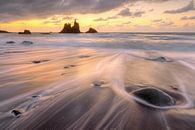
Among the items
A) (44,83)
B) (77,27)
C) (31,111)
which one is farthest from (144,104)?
(77,27)

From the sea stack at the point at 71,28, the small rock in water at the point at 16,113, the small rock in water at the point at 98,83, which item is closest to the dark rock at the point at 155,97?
the small rock in water at the point at 98,83

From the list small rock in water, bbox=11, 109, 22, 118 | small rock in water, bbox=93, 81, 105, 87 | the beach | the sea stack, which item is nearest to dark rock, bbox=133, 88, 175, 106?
the beach

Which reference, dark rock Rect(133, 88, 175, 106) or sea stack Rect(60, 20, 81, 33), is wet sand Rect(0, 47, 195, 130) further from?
sea stack Rect(60, 20, 81, 33)

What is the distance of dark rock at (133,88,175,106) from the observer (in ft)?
14.0

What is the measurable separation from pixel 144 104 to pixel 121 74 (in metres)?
2.81

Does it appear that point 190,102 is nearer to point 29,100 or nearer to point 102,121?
point 102,121

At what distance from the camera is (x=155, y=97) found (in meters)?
4.43

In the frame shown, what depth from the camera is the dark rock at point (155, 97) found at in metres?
4.28

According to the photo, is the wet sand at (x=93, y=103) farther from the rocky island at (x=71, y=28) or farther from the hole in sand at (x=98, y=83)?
the rocky island at (x=71, y=28)

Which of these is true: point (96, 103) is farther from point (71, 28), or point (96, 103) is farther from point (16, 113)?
point (71, 28)

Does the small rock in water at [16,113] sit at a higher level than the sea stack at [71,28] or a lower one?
higher

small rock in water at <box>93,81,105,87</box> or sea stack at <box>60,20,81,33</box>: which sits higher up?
small rock in water at <box>93,81,105,87</box>

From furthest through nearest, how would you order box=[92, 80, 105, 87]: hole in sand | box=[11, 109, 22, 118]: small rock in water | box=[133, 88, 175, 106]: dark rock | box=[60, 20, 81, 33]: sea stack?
box=[60, 20, 81, 33]: sea stack
box=[92, 80, 105, 87]: hole in sand
box=[133, 88, 175, 106]: dark rock
box=[11, 109, 22, 118]: small rock in water

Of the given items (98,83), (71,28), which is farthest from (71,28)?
(98,83)
